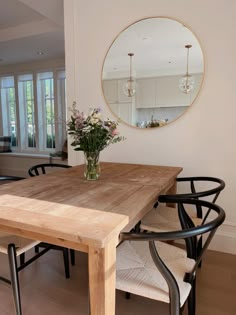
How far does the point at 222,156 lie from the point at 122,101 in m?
1.09

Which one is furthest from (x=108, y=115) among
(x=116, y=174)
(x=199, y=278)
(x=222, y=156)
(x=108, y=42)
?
(x=199, y=278)

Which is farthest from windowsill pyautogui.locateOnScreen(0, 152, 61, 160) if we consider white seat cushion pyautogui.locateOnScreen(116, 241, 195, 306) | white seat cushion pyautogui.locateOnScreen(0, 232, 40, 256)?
white seat cushion pyautogui.locateOnScreen(116, 241, 195, 306)

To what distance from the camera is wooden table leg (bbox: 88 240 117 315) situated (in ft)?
2.97

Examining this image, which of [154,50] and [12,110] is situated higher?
[154,50]

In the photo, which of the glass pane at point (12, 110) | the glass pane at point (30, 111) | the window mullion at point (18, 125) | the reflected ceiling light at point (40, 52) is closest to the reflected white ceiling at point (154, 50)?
the reflected ceiling light at point (40, 52)

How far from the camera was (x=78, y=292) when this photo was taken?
169 centimetres

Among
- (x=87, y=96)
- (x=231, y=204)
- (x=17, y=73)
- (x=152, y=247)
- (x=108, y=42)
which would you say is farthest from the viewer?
(x=17, y=73)

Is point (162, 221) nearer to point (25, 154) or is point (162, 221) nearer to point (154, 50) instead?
point (154, 50)

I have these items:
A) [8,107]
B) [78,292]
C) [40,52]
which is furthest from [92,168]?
[8,107]

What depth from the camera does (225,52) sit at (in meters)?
2.07

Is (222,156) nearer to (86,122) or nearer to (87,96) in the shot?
(86,122)

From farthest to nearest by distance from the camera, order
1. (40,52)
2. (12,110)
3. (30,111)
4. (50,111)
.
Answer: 1. (12,110)
2. (30,111)
3. (50,111)
4. (40,52)

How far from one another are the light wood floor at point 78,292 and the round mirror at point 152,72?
1.37 metres

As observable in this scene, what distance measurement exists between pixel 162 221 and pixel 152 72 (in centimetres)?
142
